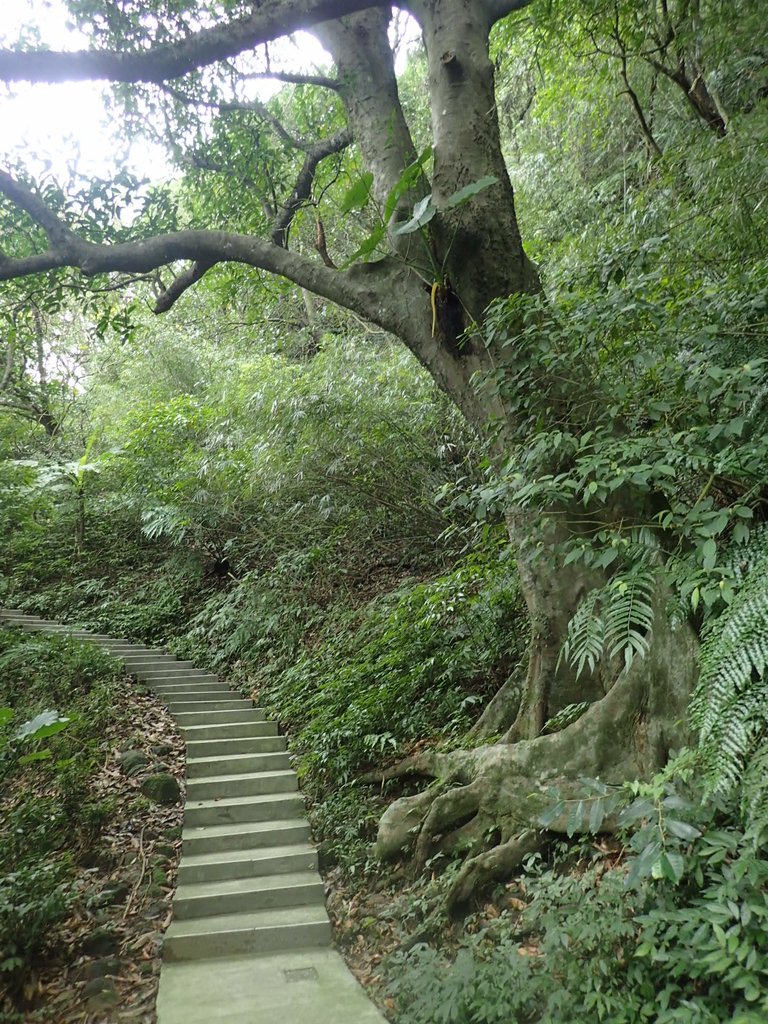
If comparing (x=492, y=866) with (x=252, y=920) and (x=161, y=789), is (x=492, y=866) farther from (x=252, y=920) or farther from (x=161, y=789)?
(x=161, y=789)

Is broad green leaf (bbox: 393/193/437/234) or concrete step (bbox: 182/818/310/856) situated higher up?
broad green leaf (bbox: 393/193/437/234)

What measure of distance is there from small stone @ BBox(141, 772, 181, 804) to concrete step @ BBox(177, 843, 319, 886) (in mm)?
798

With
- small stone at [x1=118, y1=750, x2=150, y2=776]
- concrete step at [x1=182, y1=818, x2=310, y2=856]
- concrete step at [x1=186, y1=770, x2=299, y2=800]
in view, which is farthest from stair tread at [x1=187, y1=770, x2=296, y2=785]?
concrete step at [x1=182, y1=818, x2=310, y2=856]

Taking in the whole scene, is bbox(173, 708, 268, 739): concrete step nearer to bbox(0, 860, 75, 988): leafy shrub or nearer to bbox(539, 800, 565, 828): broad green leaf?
bbox(0, 860, 75, 988): leafy shrub

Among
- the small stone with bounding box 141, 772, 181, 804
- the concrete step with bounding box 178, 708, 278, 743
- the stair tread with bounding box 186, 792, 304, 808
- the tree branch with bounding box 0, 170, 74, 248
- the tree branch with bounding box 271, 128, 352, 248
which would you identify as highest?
the tree branch with bounding box 271, 128, 352, 248

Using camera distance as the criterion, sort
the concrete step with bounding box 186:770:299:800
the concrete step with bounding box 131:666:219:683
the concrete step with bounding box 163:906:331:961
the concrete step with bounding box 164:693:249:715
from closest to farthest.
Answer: the concrete step with bounding box 163:906:331:961 → the concrete step with bounding box 186:770:299:800 → the concrete step with bounding box 164:693:249:715 → the concrete step with bounding box 131:666:219:683

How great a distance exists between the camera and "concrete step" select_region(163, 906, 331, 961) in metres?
4.43

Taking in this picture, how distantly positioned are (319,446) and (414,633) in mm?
2968

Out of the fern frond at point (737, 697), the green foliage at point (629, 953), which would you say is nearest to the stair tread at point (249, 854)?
the green foliage at point (629, 953)

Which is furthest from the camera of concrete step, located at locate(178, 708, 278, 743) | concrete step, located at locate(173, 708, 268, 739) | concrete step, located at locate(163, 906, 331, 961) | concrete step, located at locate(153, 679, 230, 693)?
concrete step, located at locate(153, 679, 230, 693)

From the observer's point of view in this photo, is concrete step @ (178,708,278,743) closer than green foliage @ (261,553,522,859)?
No

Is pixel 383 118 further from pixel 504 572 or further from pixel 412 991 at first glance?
pixel 412 991

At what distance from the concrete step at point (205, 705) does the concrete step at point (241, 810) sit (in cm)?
186

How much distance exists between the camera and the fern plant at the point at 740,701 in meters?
2.40
